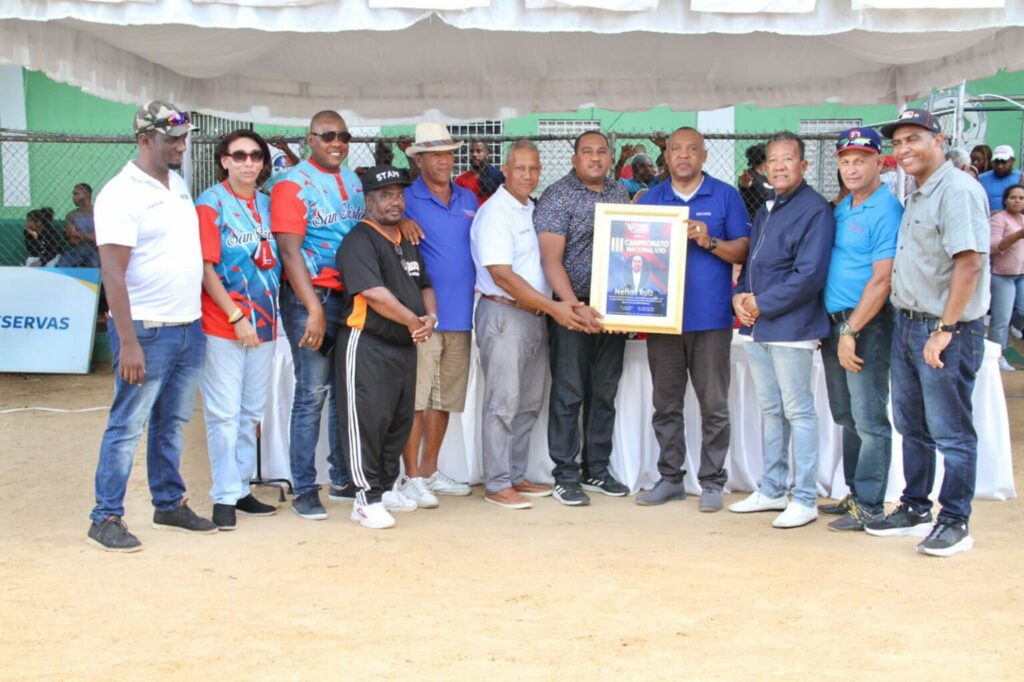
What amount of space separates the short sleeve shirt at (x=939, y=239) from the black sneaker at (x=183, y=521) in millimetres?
3659

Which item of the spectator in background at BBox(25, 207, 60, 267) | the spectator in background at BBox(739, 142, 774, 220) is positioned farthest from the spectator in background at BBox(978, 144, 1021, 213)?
the spectator in background at BBox(25, 207, 60, 267)

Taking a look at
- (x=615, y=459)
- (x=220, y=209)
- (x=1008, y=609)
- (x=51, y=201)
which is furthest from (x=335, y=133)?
(x=51, y=201)

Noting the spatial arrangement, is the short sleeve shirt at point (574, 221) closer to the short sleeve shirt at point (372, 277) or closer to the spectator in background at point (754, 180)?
the short sleeve shirt at point (372, 277)

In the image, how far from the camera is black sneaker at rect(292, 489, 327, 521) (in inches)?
241

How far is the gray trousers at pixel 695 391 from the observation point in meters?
6.34

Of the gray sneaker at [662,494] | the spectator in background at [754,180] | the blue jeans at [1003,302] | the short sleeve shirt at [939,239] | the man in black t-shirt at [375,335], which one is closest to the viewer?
the short sleeve shirt at [939,239]

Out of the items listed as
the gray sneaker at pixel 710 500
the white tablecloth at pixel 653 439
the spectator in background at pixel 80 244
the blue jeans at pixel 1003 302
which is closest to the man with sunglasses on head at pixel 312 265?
the white tablecloth at pixel 653 439

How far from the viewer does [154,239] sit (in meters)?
5.34

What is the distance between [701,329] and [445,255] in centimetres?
152

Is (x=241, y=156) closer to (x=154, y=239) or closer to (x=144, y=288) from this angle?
(x=154, y=239)

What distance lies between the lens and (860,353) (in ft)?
18.7

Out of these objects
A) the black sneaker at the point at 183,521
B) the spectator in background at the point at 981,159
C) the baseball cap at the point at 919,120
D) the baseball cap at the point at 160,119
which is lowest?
the black sneaker at the point at 183,521

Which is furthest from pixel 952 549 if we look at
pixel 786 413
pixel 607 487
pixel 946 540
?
pixel 607 487

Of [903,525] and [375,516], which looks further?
[375,516]
